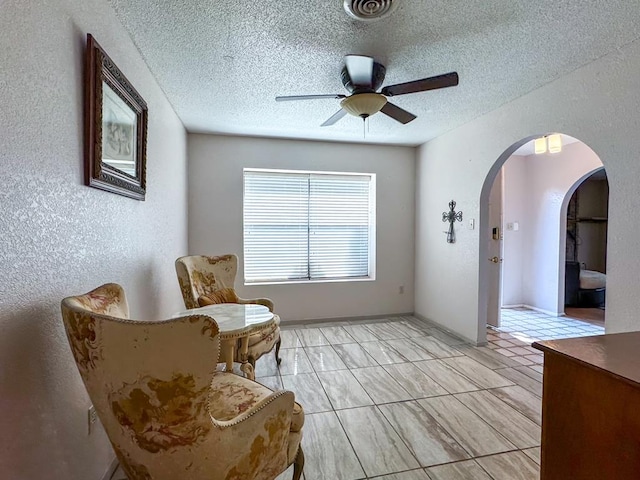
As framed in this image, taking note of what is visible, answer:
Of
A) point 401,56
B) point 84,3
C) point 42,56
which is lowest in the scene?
point 42,56

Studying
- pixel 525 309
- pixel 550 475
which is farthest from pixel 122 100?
pixel 525 309

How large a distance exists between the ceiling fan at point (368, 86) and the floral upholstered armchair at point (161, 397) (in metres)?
1.84

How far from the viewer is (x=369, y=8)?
5.67 ft

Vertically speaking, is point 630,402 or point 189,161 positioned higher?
point 189,161

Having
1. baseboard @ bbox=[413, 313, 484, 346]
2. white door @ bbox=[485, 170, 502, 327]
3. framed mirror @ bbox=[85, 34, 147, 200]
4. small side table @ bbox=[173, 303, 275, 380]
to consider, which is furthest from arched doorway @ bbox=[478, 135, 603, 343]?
framed mirror @ bbox=[85, 34, 147, 200]

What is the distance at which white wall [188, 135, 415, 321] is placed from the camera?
13.7 feet

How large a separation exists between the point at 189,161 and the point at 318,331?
265 centimetres

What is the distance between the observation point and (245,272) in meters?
4.43

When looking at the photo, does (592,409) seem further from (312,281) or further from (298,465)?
(312,281)

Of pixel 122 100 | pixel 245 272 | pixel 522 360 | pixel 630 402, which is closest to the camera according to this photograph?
pixel 630 402

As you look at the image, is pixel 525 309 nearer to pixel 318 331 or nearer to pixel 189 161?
pixel 318 331

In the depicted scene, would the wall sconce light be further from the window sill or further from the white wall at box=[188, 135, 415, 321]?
the window sill

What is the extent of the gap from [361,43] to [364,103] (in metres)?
0.36

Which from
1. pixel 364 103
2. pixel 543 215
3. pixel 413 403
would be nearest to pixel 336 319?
pixel 413 403
